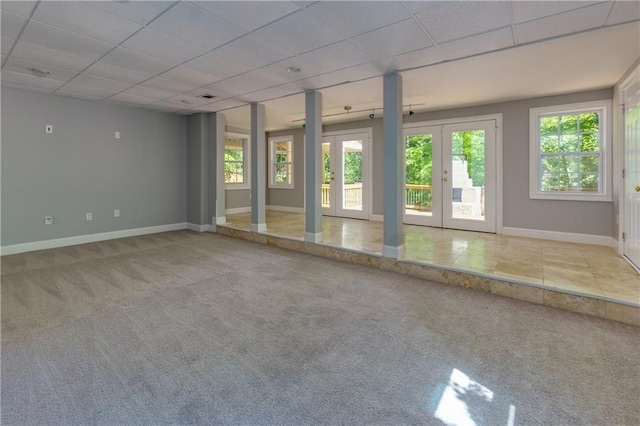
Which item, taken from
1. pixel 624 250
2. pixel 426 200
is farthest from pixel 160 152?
pixel 624 250

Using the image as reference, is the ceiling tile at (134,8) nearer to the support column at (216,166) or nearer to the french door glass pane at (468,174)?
the support column at (216,166)

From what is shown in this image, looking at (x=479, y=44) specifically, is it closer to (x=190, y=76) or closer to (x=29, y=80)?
(x=190, y=76)

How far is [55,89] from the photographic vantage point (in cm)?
489

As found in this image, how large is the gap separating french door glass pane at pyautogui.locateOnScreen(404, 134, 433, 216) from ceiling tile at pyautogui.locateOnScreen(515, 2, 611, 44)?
3.36 meters

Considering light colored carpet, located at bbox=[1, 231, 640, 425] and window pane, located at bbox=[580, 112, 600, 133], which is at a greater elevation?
window pane, located at bbox=[580, 112, 600, 133]

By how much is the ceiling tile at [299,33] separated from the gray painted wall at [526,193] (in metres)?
3.82

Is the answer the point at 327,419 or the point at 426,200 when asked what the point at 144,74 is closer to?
the point at 327,419

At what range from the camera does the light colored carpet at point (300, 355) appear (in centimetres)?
168

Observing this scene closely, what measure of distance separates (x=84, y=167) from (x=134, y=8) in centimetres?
417

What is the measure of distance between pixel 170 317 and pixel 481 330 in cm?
263

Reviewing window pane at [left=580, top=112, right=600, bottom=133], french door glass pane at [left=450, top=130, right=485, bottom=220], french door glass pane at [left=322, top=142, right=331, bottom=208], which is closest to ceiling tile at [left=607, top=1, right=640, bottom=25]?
window pane at [left=580, top=112, right=600, bottom=133]

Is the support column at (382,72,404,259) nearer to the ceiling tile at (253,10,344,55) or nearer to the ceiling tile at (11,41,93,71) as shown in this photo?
the ceiling tile at (253,10,344,55)

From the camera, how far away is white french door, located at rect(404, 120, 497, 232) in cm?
577

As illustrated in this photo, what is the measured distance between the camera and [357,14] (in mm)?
2650
